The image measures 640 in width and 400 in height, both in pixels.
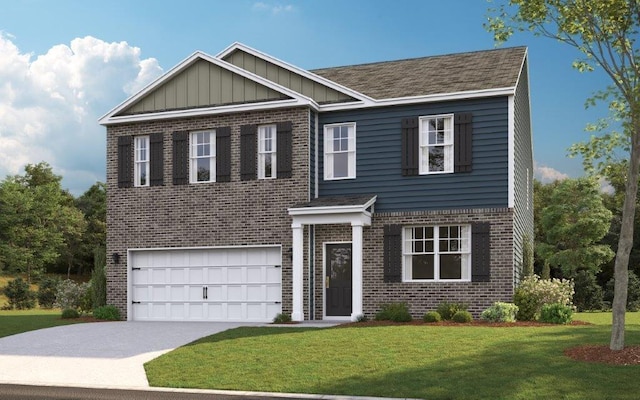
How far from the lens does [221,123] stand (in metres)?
25.4

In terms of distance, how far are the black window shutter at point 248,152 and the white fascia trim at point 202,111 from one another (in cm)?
65

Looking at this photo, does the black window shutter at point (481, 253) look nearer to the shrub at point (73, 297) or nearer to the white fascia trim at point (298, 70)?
the white fascia trim at point (298, 70)

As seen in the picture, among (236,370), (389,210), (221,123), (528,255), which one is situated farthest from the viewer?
(528,255)

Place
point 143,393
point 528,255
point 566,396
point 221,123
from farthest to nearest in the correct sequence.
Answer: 1. point 528,255
2. point 221,123
3. point 143,393
4. point 566,396

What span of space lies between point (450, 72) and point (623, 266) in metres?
11.6

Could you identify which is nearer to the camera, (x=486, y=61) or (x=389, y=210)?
(x=389, y=210)

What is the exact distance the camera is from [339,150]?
2473 centimetres

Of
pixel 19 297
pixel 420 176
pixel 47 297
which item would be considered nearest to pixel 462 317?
pixel 420 176

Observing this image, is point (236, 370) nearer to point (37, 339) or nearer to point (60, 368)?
point (60, 368)

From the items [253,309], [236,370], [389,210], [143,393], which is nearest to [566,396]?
[236,370]

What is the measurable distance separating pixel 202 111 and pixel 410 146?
681 centimetres

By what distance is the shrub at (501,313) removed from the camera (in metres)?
21.3

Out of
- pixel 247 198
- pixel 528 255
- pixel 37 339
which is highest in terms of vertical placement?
pixel 247 198

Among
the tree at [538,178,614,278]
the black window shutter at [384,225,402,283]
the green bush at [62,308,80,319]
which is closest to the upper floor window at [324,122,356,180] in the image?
the black window shutter at [384,225,402,283]
